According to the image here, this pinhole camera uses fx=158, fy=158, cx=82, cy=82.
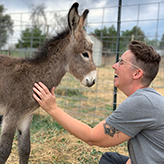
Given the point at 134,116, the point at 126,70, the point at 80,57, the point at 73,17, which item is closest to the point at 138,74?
the point at 126,70

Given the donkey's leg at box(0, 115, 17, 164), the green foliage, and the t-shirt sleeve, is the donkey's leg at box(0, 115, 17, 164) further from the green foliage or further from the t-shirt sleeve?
the green foliage

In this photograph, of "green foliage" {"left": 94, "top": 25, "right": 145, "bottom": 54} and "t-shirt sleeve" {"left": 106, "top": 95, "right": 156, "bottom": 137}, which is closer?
"t-shirt sleeve" {"left": 106, "top": 95, "right": 156, "bottom": 137}

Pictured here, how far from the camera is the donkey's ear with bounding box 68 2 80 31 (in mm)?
2173

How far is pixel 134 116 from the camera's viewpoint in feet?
4.40

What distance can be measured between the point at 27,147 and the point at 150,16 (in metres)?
4.33

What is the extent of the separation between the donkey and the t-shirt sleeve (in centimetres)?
123

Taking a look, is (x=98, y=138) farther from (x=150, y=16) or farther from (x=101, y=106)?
(x=101, y=106)

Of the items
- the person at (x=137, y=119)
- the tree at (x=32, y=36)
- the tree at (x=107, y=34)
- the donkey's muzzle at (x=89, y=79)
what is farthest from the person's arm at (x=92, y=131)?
the tree at (x=107, y=34)

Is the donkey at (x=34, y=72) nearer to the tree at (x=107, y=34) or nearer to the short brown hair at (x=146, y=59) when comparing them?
the short brown hair at (x=146, y=59)

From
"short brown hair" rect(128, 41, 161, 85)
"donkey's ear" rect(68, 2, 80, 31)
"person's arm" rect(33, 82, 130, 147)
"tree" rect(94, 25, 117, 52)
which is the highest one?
"tree" rect(94, 25, 117, 52)

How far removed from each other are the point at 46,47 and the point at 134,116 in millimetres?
1774

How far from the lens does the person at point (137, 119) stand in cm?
134

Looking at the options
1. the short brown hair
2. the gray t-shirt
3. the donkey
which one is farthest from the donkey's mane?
the gray t-shirt

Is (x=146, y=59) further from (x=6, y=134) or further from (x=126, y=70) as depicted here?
(x=6, y=134)
